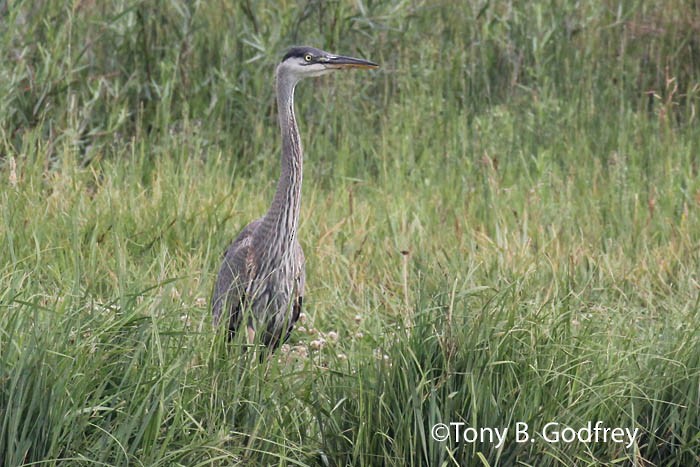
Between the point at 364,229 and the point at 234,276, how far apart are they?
117 centimetres

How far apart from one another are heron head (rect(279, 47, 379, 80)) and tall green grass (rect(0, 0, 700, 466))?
857 millimetres

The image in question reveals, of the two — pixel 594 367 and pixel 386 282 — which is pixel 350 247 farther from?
pixel 594 367

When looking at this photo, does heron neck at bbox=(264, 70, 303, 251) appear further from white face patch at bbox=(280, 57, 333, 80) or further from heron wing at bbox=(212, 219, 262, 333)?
white face patch at bbox=(280, 57, 333, 80)

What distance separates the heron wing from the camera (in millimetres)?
4531

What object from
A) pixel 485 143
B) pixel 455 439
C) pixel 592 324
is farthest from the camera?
pixel 485 143

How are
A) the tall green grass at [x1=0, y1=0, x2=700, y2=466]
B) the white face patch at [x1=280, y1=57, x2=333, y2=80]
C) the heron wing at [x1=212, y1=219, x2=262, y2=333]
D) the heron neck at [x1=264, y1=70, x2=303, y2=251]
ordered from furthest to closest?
1. the white face patch at [x1=280, y1=57, x2=333, y2=80]
2. the heron neck at [x1=264, y1=70, x2=303, y2=251]
3. the heron wing at [x1=212, y1=219, x2=262, y2=333]
4. the tall green grass at [x1=0, y1=0, x2=700, y2=466]

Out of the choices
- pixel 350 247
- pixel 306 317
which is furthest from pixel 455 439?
pixel 350 247

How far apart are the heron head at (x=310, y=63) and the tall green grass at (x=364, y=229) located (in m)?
0.86

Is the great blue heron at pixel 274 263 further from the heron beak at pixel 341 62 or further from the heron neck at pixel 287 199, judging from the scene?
the heron beak at pixel 341 62

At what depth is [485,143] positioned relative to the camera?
22.8 ft

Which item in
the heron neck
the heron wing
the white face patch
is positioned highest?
the white face patch

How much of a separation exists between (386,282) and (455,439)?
6.45ft

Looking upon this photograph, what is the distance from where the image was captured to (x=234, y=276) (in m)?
4.62

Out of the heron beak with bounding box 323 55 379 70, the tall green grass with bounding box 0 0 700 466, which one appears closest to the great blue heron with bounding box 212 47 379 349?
the tall green grass with bounding box 0 0 700 466
